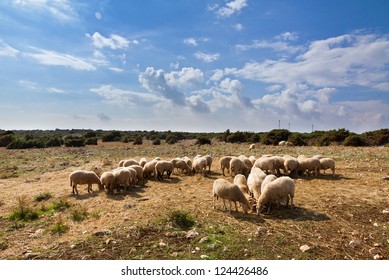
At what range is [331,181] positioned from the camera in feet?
44.3

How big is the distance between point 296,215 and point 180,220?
147 inches

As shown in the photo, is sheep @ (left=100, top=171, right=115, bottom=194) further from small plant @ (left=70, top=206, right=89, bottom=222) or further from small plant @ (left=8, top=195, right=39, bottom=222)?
small plant @ (left=8, top=195, right=39, bottom=222)

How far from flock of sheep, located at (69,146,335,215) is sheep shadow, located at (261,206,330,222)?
0.25 meters

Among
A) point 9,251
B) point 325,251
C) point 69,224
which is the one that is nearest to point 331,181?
point 325,251

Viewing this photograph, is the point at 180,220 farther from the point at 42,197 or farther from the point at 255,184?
the point at 42,197

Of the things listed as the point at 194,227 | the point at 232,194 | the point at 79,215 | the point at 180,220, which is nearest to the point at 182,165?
the point at 232,194

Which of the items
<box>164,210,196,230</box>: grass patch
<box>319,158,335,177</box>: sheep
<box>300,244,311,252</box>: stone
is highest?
<box>319,158,335,177</box>: sheep

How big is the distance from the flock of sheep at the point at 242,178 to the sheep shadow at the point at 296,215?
25cm

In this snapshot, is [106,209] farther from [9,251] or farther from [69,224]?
[9,251]

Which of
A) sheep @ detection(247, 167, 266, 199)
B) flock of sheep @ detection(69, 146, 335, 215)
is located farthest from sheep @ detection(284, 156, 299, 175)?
sheep @ detection(247, 167, 266, 199)

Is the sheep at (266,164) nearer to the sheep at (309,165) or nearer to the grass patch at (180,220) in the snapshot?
the sheep at (309,165)

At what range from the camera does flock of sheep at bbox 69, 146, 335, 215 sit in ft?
30.3

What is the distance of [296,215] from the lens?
8719 millimetres
